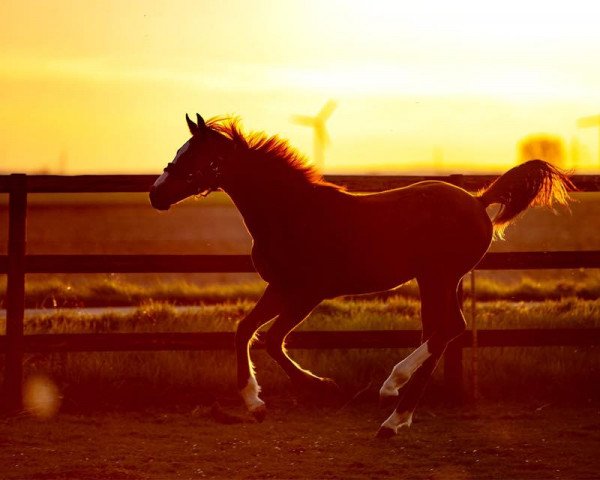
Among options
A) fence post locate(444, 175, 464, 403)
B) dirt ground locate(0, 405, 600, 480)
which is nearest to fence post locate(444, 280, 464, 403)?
fence post locate(444, 175, 464, 403)

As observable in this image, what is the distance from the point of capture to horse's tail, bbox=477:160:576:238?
25.1 feet

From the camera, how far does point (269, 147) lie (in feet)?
23.0

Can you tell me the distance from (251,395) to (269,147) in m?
1.55

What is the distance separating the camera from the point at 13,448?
7.13 m

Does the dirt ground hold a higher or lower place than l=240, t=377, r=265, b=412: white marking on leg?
lower

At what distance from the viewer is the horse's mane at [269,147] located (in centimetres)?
696

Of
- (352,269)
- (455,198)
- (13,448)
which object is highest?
(455,198)

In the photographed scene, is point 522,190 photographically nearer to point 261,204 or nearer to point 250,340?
point 261,204

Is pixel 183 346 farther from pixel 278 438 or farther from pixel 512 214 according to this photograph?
pixel 512 214

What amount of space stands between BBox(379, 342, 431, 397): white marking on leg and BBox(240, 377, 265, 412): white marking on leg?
29.7 inches

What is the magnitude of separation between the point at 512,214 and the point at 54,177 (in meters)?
3.49

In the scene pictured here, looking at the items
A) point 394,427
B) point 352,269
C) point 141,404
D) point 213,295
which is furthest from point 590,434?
point 213,295

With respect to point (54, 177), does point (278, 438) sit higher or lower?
lower

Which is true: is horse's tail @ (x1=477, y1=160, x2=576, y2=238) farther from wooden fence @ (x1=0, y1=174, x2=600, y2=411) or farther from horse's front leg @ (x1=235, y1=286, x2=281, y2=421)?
horse's front leg @ (x1=235, y1=286, x2=281, y2=421)
